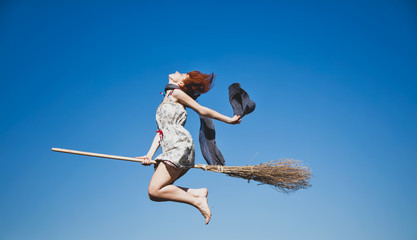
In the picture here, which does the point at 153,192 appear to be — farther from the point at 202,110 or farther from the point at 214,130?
the point at 214,130

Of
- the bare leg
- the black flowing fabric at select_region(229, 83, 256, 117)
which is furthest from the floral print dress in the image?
the black flowing fabric at select_region(229, 83, 256, 117)

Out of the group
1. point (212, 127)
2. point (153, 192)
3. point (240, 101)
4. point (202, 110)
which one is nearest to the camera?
point (153, 192)

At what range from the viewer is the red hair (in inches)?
207

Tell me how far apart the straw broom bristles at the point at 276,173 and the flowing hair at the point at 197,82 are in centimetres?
104

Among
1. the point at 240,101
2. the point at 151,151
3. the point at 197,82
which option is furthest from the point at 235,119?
the point at 151,151

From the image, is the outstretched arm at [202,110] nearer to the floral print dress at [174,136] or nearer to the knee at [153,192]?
the floral print dress at [174,136]

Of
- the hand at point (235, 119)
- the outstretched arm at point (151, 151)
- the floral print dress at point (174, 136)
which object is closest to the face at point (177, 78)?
the floral print dress at point (174, 136)

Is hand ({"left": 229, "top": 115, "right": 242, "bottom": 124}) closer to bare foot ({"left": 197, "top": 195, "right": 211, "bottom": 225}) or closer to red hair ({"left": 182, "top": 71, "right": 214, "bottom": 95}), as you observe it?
red hair ({"left": 182, "top": 71, "right": 214, "bottom": 95})

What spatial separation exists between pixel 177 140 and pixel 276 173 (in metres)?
1.57

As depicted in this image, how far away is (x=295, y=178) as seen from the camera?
5.59 meters

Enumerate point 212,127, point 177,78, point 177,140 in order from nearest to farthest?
point 177,140
point 177,78
point 212,127

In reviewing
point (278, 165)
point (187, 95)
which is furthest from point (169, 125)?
point (278, 165)

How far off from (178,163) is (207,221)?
82 centimetres

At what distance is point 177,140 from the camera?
15.8ft
